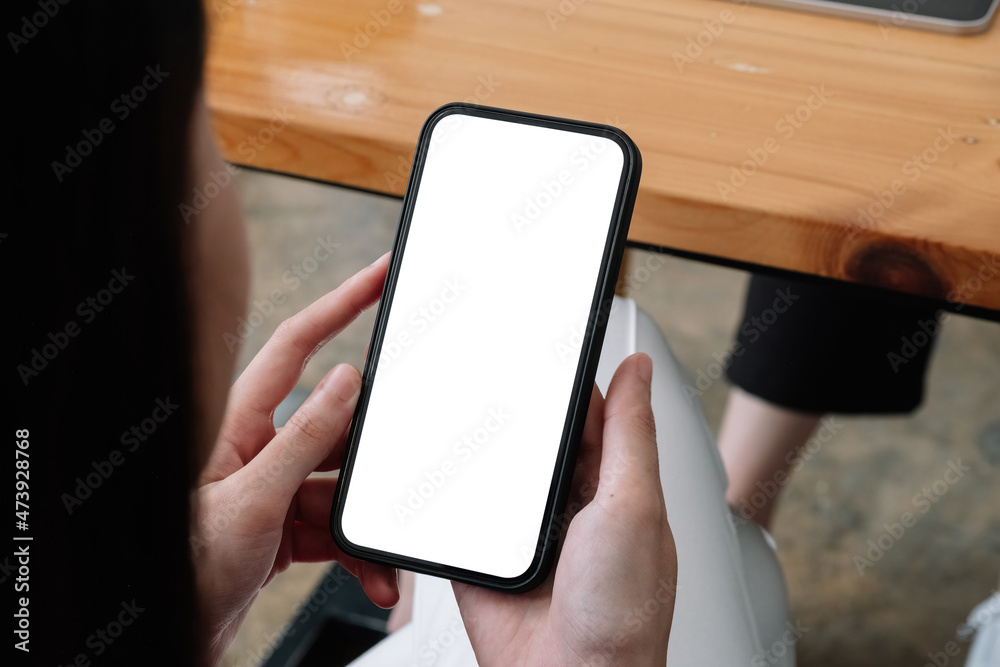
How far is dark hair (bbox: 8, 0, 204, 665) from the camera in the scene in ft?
0.43

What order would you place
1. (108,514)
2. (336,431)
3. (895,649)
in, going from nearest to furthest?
(108,514) → (336,431) → (895,649)

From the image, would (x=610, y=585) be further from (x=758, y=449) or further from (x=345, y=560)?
(x=758, y=449)

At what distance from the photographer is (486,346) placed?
32 centimetres

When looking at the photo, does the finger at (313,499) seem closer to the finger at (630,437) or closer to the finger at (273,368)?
the finger at (273,368)

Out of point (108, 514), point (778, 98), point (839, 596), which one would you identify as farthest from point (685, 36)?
point (839, 596)

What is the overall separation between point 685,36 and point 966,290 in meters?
0.18

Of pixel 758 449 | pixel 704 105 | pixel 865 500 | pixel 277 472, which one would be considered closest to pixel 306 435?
pixel 277 472

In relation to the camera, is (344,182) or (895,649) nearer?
(344,182)

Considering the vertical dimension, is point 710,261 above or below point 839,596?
above

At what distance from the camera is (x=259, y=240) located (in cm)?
110

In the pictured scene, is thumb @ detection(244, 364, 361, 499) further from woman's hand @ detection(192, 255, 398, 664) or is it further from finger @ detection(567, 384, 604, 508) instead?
finger @ detection(567, 384, 604, 508)

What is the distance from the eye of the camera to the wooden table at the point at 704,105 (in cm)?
35

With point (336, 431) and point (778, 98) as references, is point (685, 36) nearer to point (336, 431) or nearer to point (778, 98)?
point (778, 98)

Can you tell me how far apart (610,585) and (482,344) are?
0.11 m
